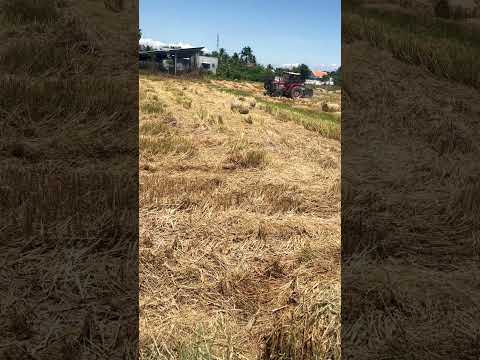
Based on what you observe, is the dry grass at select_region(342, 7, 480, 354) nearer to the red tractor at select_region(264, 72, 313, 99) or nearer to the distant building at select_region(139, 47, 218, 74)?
the red tractor at select_region(264, 72, 313, 99)

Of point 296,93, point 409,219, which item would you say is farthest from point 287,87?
point 409,219

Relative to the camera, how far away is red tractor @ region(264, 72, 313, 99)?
2317cm

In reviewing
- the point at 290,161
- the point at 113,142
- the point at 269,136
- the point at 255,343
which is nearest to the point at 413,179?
the point at 290,161

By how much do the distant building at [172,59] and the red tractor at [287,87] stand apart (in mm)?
8099

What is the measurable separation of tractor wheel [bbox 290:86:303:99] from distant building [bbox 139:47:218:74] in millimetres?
9504

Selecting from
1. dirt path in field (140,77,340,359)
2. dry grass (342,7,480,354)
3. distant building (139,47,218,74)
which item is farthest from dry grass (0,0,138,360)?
distant building (139,47,218,74)

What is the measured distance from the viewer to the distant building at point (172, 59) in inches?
1263

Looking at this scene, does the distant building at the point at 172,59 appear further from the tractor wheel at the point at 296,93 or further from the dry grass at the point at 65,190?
the dry grass at the point at 65,190

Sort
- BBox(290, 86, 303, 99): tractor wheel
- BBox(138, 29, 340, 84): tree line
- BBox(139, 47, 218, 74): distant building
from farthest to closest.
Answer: BBox(138, 29, 340, 84): tree line → BBox(139, 47, 218, 74): distant building → BBox(290, 86, 303, 99): tractor wheel

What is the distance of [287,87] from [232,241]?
20271 millimetres

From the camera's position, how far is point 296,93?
76.9ft

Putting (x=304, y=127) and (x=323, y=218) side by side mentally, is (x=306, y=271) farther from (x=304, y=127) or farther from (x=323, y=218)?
(x=304, y=127)

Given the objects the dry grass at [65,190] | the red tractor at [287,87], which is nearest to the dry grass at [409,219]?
the dry grass at [65,190]

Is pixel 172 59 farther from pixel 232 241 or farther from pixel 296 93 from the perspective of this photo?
pixel 232 241
